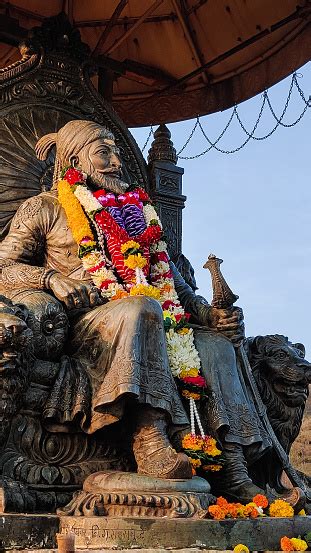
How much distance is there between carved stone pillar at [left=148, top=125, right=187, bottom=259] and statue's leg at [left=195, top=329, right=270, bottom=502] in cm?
199

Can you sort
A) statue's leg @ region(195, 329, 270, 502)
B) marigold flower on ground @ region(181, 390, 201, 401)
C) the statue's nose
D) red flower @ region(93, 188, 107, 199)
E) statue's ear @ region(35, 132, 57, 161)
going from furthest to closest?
statue's ear @ region(35, 132, 57, 161)
the statue's nose
red flower @ region(93, 188, 107, 199)
marigold flower on ground @ region(181, 390, 201, 401)
statue's leg @ region(195, 329, 270, 502)

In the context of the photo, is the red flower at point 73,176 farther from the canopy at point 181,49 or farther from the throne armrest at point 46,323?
the canopy at point 181,49

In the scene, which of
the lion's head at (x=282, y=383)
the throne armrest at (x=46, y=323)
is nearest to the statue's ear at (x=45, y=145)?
the throne armrest at (x=46, y=323)

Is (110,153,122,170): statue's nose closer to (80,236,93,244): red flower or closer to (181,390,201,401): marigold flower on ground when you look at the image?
(80,236,93,244): red flower

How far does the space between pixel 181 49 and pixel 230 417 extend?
14.7 ft

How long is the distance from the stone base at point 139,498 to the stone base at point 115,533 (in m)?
0.11

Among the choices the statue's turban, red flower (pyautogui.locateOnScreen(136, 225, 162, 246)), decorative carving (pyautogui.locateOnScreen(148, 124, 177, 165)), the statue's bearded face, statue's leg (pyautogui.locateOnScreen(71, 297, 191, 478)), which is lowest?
statue's leg (pyautogui.locateOnScreen(71, 297, 191, 478))

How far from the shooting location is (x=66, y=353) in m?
5.21

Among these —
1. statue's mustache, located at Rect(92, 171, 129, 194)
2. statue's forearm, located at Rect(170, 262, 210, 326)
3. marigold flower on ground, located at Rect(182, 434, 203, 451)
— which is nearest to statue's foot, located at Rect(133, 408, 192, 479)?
marigold flower on ground, located at Rect(182, 434, 203, 451)

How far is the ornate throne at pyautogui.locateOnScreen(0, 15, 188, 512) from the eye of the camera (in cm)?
461

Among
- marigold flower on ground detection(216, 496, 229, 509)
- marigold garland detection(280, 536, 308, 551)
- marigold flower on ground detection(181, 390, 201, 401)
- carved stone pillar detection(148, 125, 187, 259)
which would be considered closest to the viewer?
marigold garland detection(280, 536, 308, 551)

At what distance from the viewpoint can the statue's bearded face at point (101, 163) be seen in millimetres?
6117

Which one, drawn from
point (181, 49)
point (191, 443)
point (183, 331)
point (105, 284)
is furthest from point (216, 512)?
point (181, 49)

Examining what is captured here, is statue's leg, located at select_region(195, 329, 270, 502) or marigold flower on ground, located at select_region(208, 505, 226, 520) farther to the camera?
statue's leg, located at select_region(195, 329, 270, 502)
